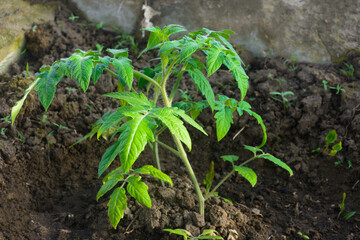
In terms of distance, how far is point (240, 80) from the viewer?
195 cm

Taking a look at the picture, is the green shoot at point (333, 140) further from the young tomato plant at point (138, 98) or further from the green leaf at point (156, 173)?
the green leaf at point (156, 173)

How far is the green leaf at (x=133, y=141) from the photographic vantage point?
5.15 ft

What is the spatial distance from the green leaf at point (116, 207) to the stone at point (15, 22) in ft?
6.19

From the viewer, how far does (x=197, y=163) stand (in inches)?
122

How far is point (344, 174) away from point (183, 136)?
181 centimetres

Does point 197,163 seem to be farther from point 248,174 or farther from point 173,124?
point 173,124

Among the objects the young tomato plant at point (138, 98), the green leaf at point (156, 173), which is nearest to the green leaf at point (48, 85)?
the young tomato plant at point (138, 98)

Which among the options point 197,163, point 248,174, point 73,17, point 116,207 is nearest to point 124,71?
point 116,207

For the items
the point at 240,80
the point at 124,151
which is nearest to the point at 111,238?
the point at 124,151

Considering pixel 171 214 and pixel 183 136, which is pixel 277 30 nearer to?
pixel 171 214

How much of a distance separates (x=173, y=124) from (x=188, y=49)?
0.38 metres

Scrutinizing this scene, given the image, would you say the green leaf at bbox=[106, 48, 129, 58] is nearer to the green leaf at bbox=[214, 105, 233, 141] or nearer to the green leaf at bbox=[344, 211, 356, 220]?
the green leaf at bbox=[214, 105, 233, 141]

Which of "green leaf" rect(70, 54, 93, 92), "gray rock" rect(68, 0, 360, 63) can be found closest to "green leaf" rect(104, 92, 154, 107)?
"green leaf" rect(70, 54, 93, 92)

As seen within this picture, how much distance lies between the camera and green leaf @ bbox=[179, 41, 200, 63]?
72.6 inches
